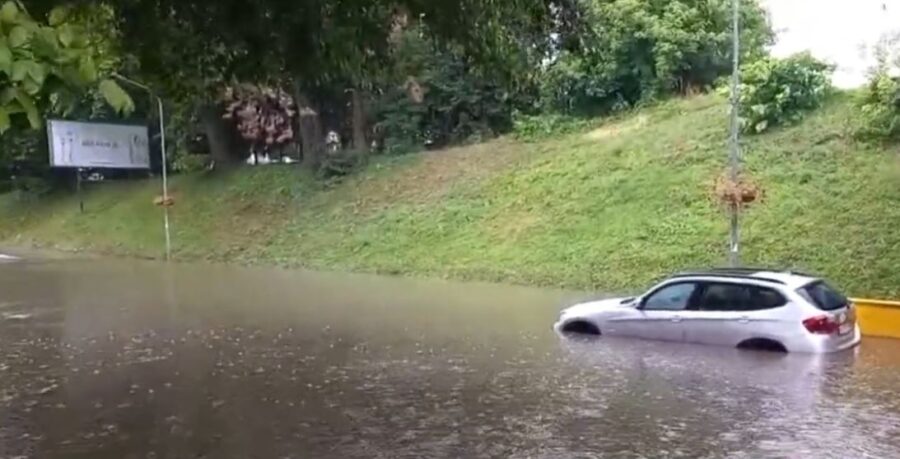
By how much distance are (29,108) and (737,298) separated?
1426cm

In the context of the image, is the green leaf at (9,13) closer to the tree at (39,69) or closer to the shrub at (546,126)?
the tree at (39,69)

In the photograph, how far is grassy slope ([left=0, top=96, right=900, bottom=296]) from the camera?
2589 centimetres

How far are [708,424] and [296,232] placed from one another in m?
27.4

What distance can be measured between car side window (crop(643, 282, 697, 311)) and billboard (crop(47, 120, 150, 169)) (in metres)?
31.2

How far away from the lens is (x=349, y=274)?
103 feet

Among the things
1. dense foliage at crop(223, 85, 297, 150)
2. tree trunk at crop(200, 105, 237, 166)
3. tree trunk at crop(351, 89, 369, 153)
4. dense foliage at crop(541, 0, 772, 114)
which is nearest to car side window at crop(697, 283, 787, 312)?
dense foliage at crop(541, 0, 772, 114)

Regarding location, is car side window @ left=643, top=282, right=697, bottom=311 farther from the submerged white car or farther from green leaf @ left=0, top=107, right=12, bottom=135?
green leaf @ left=0, top=107, right=12, bottom=135

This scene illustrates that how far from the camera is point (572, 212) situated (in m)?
31.4

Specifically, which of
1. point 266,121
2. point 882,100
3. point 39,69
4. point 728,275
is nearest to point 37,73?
point 39,69

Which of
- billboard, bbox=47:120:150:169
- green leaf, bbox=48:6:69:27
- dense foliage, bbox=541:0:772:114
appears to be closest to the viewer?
green leaf, bbox=48:6:69:27

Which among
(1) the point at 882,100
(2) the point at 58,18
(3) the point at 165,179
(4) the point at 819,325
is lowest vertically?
(4) the point at 819,325

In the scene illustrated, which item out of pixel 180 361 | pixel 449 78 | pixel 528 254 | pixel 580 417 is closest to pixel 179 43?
pixel 580 417

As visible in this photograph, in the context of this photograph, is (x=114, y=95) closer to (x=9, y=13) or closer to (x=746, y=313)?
(x=9, y=13)

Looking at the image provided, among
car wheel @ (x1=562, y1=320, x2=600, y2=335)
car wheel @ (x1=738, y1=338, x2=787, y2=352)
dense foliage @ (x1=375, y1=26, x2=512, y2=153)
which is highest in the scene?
dense foliage @ (x1=375, y1=26, x2=512, y2=153)
